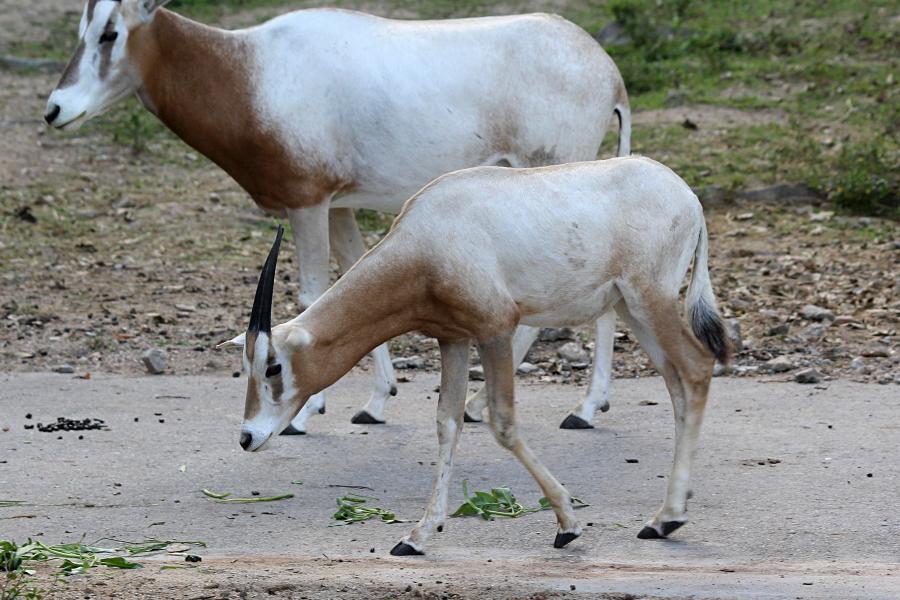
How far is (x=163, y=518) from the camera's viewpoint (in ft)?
18.9

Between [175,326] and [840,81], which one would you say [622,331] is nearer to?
[175,326]

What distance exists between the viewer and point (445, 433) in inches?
214

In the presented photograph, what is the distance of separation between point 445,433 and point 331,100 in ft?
7.33

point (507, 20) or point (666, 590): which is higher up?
point (507, 20)

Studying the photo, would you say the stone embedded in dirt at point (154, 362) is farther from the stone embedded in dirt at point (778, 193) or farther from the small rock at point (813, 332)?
the stone embedded in dirt at point (778, 193)

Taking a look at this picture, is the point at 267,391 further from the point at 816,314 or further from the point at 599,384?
the point at 816,314

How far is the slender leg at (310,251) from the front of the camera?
6969 mm

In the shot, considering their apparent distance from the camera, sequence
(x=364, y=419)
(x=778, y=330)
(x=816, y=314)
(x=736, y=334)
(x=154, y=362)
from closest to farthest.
Answer: (x=364, y=419)
(x=736, y=334)
(x=154, y=362)
(x=778, y=330)
(x=816, y=314)

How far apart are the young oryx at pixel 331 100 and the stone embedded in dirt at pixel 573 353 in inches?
39.6

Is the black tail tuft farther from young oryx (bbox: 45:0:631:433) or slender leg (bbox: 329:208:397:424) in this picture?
slender leg (bbox: 329:208:397:424)

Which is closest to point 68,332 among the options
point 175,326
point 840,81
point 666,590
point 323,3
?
point 175,326

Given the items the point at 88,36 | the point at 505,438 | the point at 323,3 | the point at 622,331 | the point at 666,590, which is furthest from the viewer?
the point at 323,3

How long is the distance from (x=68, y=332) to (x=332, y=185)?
2378 mm

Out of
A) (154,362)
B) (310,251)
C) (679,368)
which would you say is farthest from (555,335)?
(679,368)
